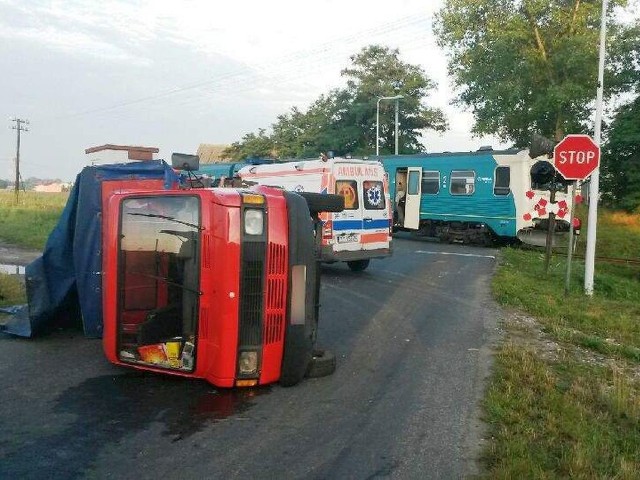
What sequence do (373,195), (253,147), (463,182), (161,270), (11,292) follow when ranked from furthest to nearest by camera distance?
(253,147), (463,182), (373,195), (11,292), (161,270)

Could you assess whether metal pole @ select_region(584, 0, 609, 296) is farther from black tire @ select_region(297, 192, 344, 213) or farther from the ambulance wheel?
black tire @ select_region(297, 192, 344, 213)

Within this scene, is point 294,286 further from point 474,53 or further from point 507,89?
point 474,53

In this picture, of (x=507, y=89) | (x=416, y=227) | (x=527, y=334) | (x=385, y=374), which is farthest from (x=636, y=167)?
(x=385, y=374)

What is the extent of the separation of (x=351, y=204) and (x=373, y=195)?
69 cm

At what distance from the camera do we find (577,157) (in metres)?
11.5

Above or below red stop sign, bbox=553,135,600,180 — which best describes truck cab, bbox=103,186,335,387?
below

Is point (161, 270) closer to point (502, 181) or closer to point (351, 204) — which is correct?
point (351, 204)

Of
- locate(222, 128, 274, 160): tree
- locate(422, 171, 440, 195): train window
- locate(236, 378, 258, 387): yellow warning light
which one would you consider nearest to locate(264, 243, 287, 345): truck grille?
locate(236, 378, 258, 387): yellow warning light

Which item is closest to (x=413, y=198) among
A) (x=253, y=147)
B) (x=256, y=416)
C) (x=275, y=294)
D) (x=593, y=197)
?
(x=593, y=197)

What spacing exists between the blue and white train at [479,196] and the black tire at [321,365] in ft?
42.7

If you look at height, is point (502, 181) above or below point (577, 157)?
below

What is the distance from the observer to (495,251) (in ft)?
66.6

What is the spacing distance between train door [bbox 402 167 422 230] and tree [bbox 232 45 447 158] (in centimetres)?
2170

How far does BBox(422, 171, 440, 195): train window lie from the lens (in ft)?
75.4
